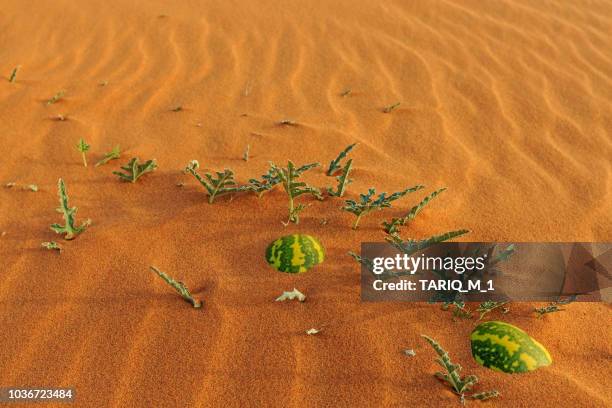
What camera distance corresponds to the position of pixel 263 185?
211 cm

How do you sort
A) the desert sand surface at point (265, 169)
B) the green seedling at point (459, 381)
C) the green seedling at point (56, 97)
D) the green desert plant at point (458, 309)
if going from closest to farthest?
the green seedling at point (459, 381) < the desert sand surface at point (265, 169) < the green desert plant at point (458, 309) < the green seedling at point (56, 97)

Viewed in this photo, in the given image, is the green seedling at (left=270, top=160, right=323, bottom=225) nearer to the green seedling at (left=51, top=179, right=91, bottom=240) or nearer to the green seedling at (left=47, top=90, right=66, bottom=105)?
the green seedling at (left=51, top=179, right=91, bottom=240)

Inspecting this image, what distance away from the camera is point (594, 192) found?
2.41 meters

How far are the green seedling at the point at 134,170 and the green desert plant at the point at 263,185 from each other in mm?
501

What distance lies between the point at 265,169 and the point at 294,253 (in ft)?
2.48

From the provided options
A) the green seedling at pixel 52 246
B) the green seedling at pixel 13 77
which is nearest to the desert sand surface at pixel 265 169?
the green seedling at pixel 52 246

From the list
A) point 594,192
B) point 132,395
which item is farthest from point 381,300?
point 594,192

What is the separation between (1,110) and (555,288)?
304cm

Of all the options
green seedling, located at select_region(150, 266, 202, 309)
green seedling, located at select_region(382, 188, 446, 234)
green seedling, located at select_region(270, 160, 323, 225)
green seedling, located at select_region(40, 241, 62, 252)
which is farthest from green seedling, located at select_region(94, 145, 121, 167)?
green seedling, located at select_region(382, 188, 446, 234)

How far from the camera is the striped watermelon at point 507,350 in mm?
1439

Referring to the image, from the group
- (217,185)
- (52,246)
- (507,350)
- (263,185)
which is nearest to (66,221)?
(52,246)

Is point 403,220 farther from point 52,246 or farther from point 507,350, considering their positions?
point 52,246

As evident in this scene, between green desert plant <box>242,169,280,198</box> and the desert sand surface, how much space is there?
7 cm

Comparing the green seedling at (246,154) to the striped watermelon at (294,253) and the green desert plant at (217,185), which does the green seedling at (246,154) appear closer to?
the green desert plant at (217,185)
